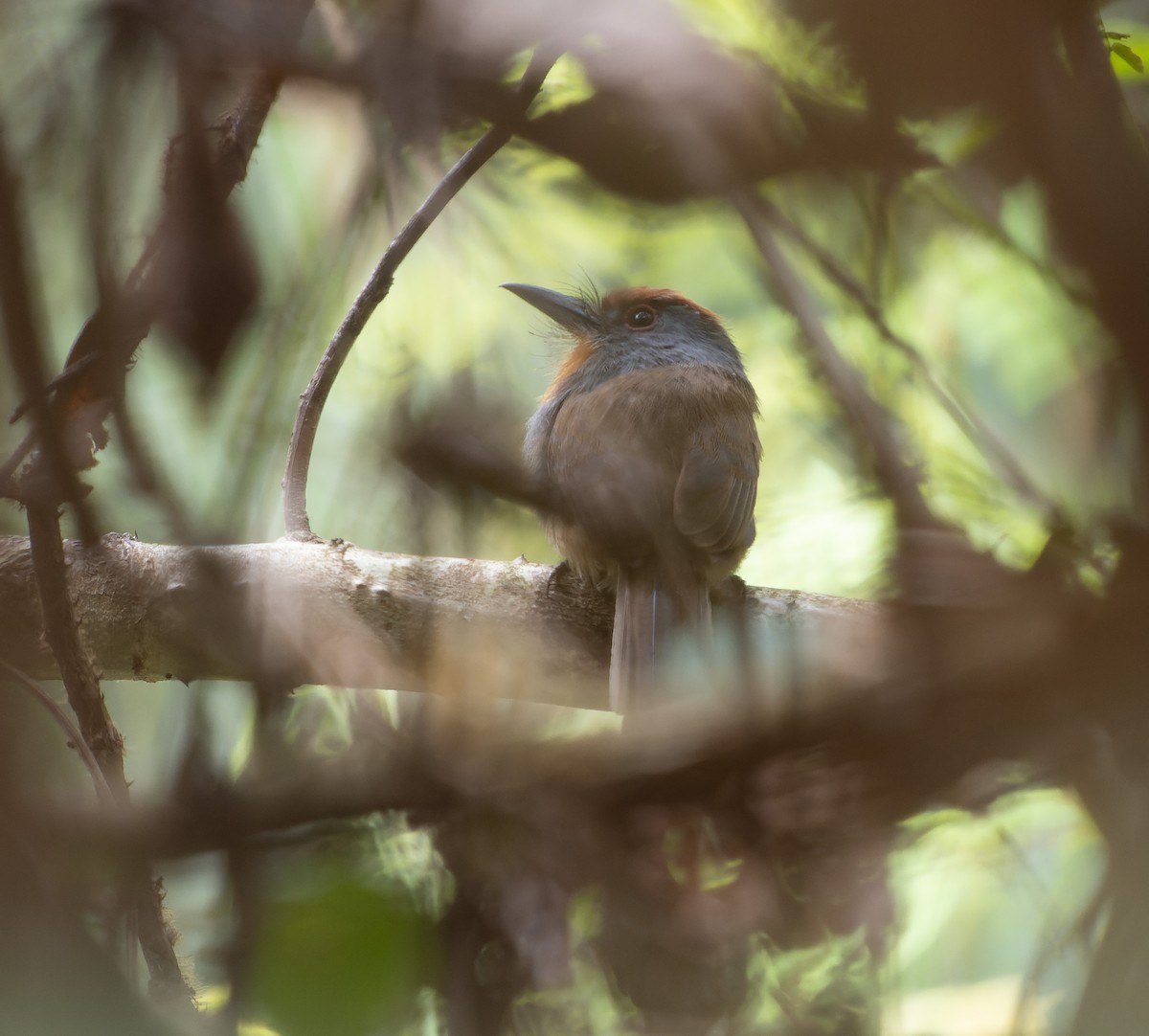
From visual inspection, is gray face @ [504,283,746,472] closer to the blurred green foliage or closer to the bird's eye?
the bird's eye

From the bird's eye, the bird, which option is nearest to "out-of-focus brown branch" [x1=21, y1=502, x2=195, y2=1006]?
the bird

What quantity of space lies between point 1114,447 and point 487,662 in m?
0.61

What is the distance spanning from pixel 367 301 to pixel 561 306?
1.50m

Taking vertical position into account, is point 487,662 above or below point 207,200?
below

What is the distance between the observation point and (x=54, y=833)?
493 mm

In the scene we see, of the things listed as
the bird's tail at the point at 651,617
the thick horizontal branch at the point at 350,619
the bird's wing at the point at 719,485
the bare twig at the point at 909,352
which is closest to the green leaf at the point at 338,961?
the thick horizontal branch at the point at 350,619

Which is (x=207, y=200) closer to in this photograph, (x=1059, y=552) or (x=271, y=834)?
(x=271, y=834)

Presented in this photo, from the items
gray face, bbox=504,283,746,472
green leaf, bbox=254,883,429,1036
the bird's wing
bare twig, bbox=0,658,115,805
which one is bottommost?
green leaf, bbox=254,883,429,1036

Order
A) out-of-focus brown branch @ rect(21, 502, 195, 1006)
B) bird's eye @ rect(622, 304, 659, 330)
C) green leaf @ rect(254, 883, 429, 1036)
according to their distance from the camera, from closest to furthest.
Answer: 1. green leaf @ rect(254, 883, 429, 1036)
2. out-of-focus brown branch @ rect(21, 502, 195, 1006)
3. bird's eye @ rect(622, 304, 659, 330)

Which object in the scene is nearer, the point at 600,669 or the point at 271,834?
the point at 271,834

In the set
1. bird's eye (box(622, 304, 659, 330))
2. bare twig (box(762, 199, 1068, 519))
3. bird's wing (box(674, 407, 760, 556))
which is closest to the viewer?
bare twig (box(762, 199, 1068, 519))

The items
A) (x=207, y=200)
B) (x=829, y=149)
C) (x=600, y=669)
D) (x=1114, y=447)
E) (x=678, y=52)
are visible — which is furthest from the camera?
(x=600, y=669)

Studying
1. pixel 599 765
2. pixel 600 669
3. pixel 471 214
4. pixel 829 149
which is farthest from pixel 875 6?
pixel 600 669

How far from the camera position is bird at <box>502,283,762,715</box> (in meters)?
1.49
